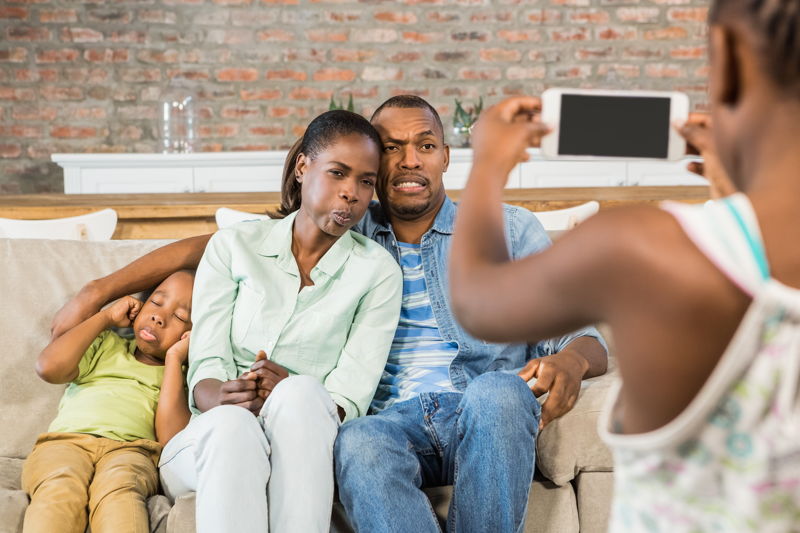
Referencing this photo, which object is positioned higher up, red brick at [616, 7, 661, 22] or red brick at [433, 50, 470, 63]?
red brick at [616, 7, 661, 22]

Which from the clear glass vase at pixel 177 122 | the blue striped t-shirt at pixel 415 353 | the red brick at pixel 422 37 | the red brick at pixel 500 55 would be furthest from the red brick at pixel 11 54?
the blue striped t-shirt at pixel 415 353

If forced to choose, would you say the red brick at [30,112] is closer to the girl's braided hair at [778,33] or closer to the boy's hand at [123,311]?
the boy's hand at [123,311]

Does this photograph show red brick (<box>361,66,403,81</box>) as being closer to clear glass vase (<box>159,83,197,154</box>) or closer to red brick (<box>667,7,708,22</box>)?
clear glass vase (<box>159,83,197,154</box>)

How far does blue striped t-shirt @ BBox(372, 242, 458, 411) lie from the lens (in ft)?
5.66

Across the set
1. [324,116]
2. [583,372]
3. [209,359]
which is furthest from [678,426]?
[324,116]

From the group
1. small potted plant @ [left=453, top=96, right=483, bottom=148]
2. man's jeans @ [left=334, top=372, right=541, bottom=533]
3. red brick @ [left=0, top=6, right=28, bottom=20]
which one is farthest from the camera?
red brick @ [left=0, top=6, right=28, bottom=20]

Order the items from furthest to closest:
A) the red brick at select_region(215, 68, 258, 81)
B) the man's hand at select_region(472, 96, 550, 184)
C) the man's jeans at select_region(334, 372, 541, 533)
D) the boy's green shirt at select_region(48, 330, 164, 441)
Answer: the red brick at select_region(215, 68, 258, 81)
the boy's green shirt at select_region(48, 330, 164, 441)
the man's jeans at select_region(334, 372, 541, 533)
the man's hand at select_region(472, 96, 550, 184)

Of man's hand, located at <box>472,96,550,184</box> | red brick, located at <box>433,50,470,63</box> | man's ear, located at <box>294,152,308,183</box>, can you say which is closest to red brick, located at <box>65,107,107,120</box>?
red brick, located at <box>433,50,470,63</box>

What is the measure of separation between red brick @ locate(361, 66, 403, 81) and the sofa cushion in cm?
272

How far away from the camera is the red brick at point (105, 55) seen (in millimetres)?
4496

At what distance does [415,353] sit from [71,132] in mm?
3341

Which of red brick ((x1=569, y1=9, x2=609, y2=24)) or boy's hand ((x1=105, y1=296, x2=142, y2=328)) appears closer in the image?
boy's hand ((x1=105, y1=296, x2=142, y2=328))

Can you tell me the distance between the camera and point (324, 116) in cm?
188

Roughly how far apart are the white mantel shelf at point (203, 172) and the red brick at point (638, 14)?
3.29 ft
